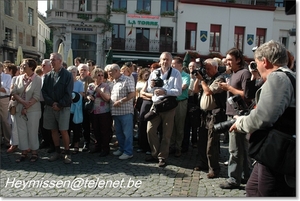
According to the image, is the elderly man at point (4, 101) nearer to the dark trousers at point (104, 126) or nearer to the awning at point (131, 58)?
the dark trousers at point (104, 126)

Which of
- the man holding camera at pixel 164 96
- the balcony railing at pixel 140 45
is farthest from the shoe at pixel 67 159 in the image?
the balcony railing at pixel 140 45

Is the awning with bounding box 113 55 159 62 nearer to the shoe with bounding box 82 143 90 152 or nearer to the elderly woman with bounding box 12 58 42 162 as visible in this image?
the shoe with bounding box 82 143 90 152

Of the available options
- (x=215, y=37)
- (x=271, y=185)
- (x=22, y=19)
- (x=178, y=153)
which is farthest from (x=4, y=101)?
(x=215, y=37)

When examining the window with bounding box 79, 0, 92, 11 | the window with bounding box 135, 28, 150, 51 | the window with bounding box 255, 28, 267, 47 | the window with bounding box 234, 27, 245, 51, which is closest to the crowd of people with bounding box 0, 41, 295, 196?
the window with bounding box 79, 0, 92, 11

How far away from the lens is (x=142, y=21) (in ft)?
73.2

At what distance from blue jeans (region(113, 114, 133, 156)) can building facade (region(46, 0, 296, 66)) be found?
1669 cm

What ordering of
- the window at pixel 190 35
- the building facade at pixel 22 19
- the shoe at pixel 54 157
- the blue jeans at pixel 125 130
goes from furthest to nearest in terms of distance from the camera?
the window at pixel 190 35, the building facade at pixel 22 19, the blue jeans at pixel 125 130, the shoe at pixel 54 157

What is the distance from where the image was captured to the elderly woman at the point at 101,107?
535 cm

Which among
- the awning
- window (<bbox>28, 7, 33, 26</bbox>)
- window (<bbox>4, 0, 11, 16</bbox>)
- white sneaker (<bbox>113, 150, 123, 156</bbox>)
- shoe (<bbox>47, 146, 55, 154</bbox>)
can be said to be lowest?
shoe (<bbox>47, 146, 55, 154</bbox>)

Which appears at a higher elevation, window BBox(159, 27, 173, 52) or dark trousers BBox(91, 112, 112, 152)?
window BBox(159, 27, 173, 52)

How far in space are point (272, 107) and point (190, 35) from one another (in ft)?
71.2

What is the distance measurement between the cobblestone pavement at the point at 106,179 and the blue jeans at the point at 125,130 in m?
0.25

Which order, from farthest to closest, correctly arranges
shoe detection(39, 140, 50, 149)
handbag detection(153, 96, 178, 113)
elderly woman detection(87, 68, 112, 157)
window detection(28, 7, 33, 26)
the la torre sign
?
the la torre sign, window detection(28, 7, 33, 26), shoe detection(39, 140, 50, 149), elderly woman detection(87, 68, 112, 157), handbag detection(153, 96, 178, 113)

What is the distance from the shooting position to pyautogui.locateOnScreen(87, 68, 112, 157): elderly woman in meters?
5.35
